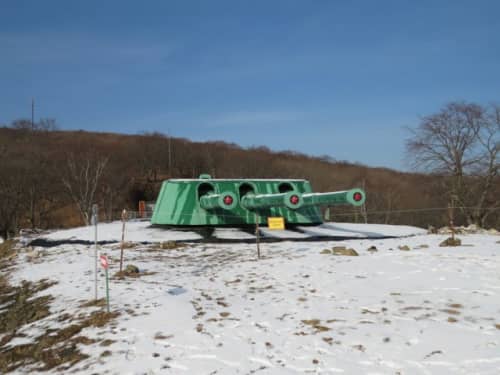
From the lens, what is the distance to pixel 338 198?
11820 millimetres

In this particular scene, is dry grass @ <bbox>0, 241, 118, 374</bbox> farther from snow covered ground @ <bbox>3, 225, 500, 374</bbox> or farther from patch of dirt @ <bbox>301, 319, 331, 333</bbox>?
patch of dirt @ <bbox>301, 319, 331, 333</bbox>

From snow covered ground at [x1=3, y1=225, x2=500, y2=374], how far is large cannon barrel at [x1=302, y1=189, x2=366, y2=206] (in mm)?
1564

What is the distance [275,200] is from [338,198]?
2.14 meters

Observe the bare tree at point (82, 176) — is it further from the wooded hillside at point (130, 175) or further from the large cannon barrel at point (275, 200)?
the large cannon barrel at point (275, 200)

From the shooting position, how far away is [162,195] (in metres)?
17.3

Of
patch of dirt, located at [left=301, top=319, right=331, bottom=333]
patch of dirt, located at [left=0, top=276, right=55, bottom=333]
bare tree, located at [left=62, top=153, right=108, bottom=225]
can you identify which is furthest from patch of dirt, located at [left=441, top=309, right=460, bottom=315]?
bare tree, located at [left=62, top=153, right=108, bottom=225]

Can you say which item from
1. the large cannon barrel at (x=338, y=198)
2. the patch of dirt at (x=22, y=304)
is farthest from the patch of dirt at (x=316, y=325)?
the large cannon barrel at (x=338, y=198)

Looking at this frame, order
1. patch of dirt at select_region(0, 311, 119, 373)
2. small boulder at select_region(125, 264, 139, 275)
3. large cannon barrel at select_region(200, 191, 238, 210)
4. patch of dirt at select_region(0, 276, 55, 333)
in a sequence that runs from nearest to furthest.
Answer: patch of dirt at select_region(0, 311, 119, 373) < patch of dirt at select_region(0, 276, 55, 333) < small boulder at select_region(125, 264, 139, 275) < large cannon barrel at select_region(200, 191, 238, 210)

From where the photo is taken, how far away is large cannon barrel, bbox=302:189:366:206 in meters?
11.3

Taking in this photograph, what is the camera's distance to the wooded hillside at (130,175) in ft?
119

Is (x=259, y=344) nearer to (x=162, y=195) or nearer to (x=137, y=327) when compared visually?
(x=137, y=327)

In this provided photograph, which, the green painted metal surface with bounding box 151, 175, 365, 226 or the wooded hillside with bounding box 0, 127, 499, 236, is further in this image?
the wooded hillside with bounding box 0, 127, 499, 236

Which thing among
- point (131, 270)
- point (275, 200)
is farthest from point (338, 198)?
point (131, 270)

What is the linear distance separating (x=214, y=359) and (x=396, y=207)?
155ft
